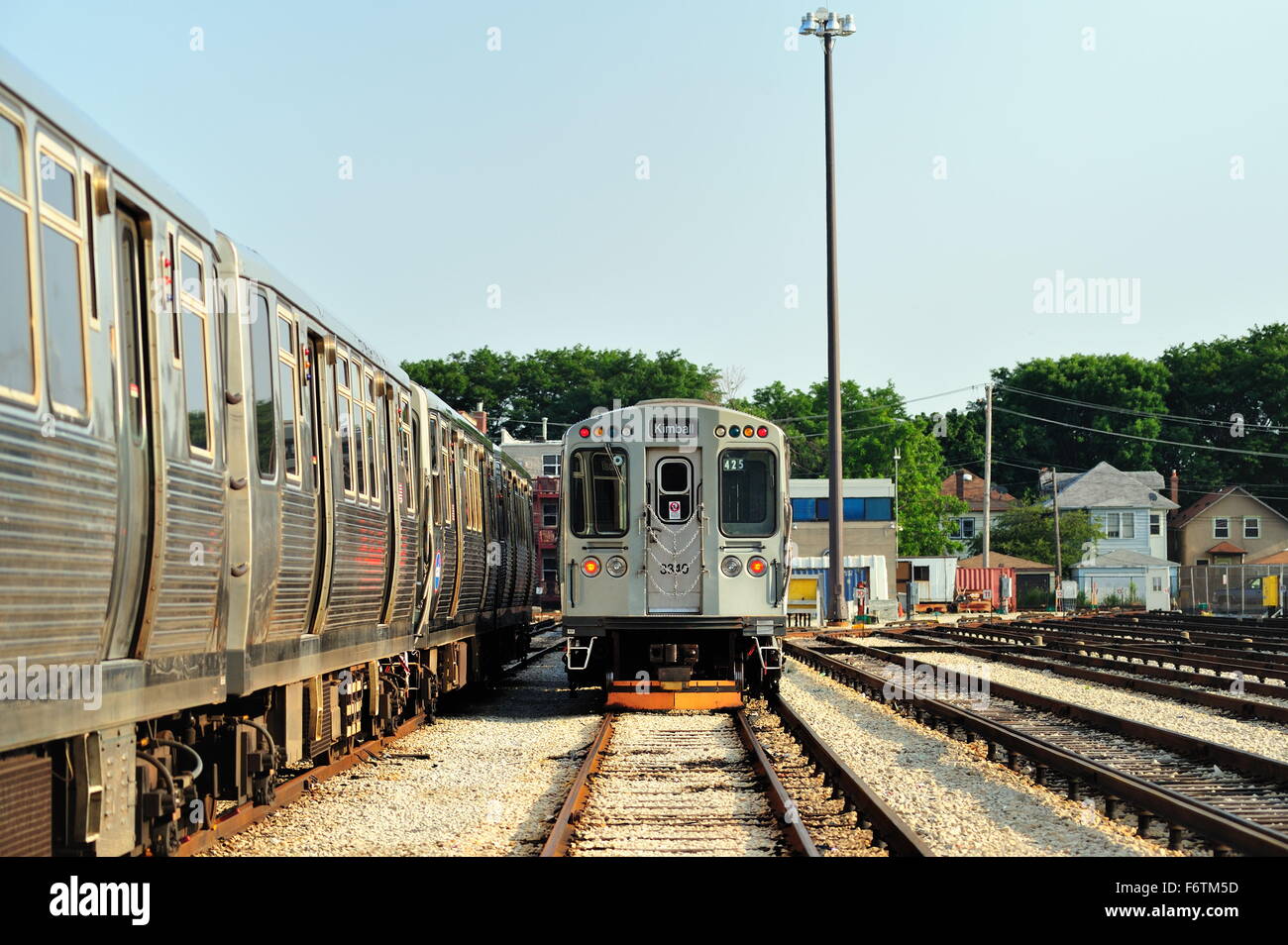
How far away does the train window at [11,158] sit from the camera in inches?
198

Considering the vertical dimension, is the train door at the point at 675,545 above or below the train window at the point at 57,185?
below

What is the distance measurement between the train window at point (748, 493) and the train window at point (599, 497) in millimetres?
1117

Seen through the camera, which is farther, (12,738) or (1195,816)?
(1195,816)

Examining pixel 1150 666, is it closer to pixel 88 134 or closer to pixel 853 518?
pixel 88 134

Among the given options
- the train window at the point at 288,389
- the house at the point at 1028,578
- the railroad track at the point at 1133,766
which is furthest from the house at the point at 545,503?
the train window at the point at 288,389

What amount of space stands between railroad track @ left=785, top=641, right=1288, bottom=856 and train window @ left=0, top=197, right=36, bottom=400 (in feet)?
20.0

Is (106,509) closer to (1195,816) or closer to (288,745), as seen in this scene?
(288,745)

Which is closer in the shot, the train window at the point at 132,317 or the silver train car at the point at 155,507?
the silver train car at the point at 155,507

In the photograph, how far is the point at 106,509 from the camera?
19.2ft

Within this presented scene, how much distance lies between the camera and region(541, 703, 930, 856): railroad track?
852cm

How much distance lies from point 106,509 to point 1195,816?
613cm

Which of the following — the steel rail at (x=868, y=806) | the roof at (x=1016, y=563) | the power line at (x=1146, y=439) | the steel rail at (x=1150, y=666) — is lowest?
the roof at (x=1016, y=563)

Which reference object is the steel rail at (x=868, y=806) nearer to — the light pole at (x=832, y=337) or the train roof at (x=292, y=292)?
the train roof at (x=292, y=292)
